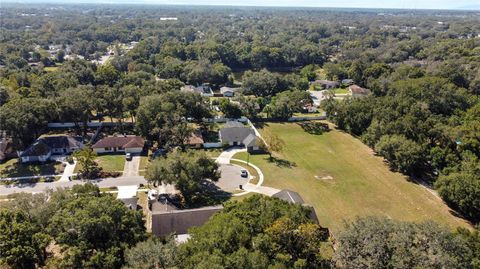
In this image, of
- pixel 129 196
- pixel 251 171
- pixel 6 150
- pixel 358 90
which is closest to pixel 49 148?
pixel 6 150

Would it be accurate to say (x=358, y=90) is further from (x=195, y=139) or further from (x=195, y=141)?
(x=195, y=141)

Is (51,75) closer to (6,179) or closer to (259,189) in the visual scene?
(6,179)

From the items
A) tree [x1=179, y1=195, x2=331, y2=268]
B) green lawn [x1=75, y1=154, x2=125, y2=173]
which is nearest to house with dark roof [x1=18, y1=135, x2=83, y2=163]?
green lawn [x1=75, y1=154, x2=125, y2=173]

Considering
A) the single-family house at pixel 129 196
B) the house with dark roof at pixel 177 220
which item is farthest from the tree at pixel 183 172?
the house with dark roof at pixel 177 220

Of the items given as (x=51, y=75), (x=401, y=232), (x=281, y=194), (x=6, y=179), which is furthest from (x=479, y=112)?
(x=51, y=75)

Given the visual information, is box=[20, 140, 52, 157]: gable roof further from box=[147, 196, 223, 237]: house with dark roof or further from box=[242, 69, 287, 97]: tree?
box=[242, 69, 287, 97]: tree
